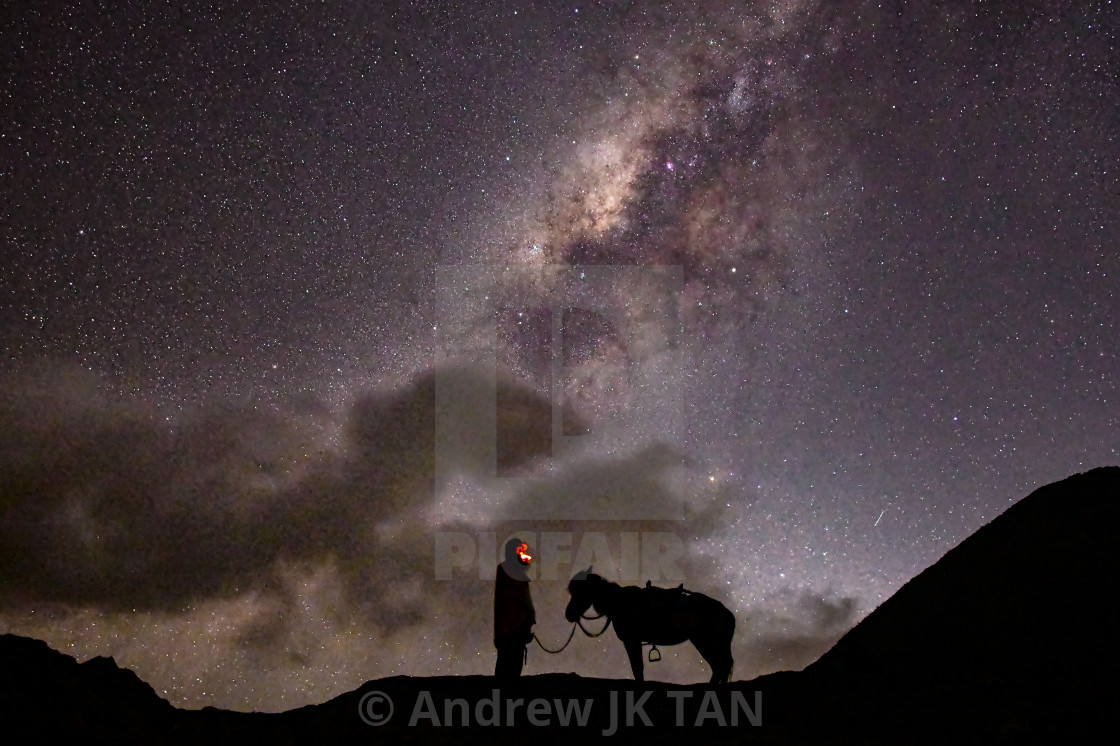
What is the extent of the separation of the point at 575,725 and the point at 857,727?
3658mm


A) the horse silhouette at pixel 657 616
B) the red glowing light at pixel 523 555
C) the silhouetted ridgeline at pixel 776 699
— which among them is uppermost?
the red glowing light at pixel 523 555

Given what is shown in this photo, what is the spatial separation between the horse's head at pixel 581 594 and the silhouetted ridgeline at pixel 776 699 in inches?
56.9

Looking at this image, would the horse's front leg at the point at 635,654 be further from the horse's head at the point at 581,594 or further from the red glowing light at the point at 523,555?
the red glowing light at the point at 523,555

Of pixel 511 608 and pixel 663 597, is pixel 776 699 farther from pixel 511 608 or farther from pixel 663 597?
pixel 511 608

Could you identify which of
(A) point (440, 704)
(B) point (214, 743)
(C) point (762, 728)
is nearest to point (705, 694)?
(C) point (762, 728)

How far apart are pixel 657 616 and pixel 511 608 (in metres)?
2.98

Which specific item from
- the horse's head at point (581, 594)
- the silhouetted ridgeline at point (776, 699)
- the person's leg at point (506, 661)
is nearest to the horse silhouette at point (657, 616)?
the horse's head at point (581, 594)

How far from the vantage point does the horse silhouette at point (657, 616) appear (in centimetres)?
1073

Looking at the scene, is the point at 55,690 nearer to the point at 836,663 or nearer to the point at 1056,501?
the point at 836,663

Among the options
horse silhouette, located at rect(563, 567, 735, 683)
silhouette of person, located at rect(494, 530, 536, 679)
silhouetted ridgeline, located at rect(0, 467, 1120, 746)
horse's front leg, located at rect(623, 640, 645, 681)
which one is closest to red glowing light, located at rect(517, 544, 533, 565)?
silhouette of person, located at rect(494, 530, 536, 679)

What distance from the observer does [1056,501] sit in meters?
14.1

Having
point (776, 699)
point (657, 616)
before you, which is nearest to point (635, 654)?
point (657, 616)

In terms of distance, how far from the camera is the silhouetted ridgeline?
291 inches

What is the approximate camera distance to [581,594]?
11.3 metres
